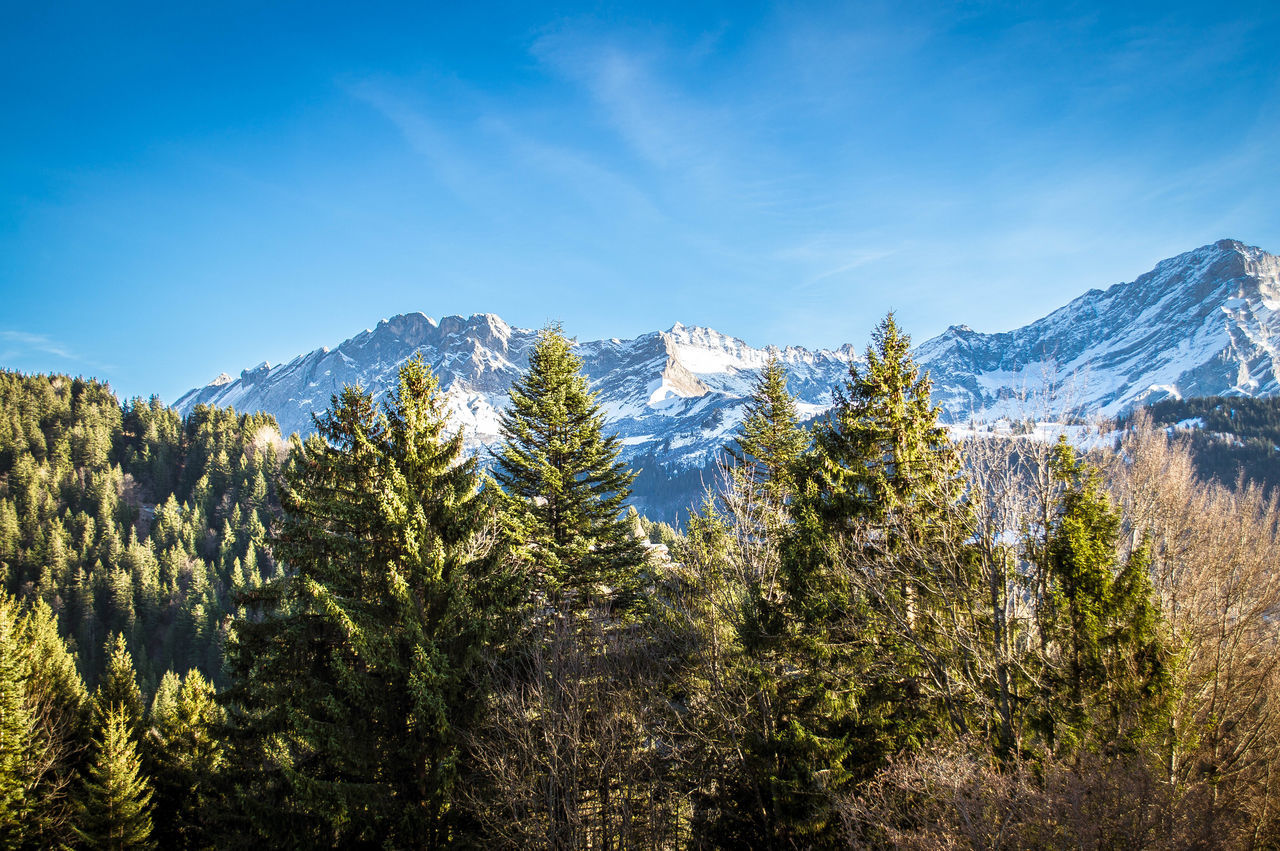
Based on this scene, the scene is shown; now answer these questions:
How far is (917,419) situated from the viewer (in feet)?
48.2

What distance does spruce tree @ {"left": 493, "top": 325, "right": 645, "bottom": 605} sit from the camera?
1762 cm

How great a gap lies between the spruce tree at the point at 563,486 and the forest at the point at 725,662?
0.11 m

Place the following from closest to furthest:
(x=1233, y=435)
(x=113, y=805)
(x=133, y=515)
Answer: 1. (x=113, y=805)
2. (x=133, y=515)
3. (x=1233, y=435)

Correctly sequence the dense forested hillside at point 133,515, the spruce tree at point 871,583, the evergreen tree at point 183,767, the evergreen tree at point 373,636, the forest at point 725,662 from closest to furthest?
the forest at point 725,662
the evergreen tree at point 373,636
the spruce tree at point 871,583
the evergreen tree at point 183,767
the dense forested hillside at point 133,515

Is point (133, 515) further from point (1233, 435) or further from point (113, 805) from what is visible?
point (1233, 435)

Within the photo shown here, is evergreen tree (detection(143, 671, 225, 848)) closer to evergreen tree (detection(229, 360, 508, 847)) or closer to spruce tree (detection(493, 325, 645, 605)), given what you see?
evergreen tree (detection(229, 360, 508, 847))

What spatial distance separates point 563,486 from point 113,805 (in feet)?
66.0

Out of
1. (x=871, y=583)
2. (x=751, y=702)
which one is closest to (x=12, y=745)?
(x=751, y=702)

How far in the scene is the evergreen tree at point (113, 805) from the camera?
786 inches

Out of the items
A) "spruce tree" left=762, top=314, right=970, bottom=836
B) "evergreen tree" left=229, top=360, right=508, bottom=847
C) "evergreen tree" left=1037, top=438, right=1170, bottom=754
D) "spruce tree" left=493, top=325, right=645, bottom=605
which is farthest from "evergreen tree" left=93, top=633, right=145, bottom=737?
"evergreen tree" left=1037, top=438, right=1170, bottom=754

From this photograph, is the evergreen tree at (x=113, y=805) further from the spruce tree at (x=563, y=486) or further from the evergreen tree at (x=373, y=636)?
the spruce tree at (x=563, y=486)

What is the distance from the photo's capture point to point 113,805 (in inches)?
792

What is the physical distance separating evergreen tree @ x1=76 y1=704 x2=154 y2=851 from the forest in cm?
13

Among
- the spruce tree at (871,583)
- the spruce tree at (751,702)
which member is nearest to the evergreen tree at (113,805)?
the spruce tree at (751,702)
